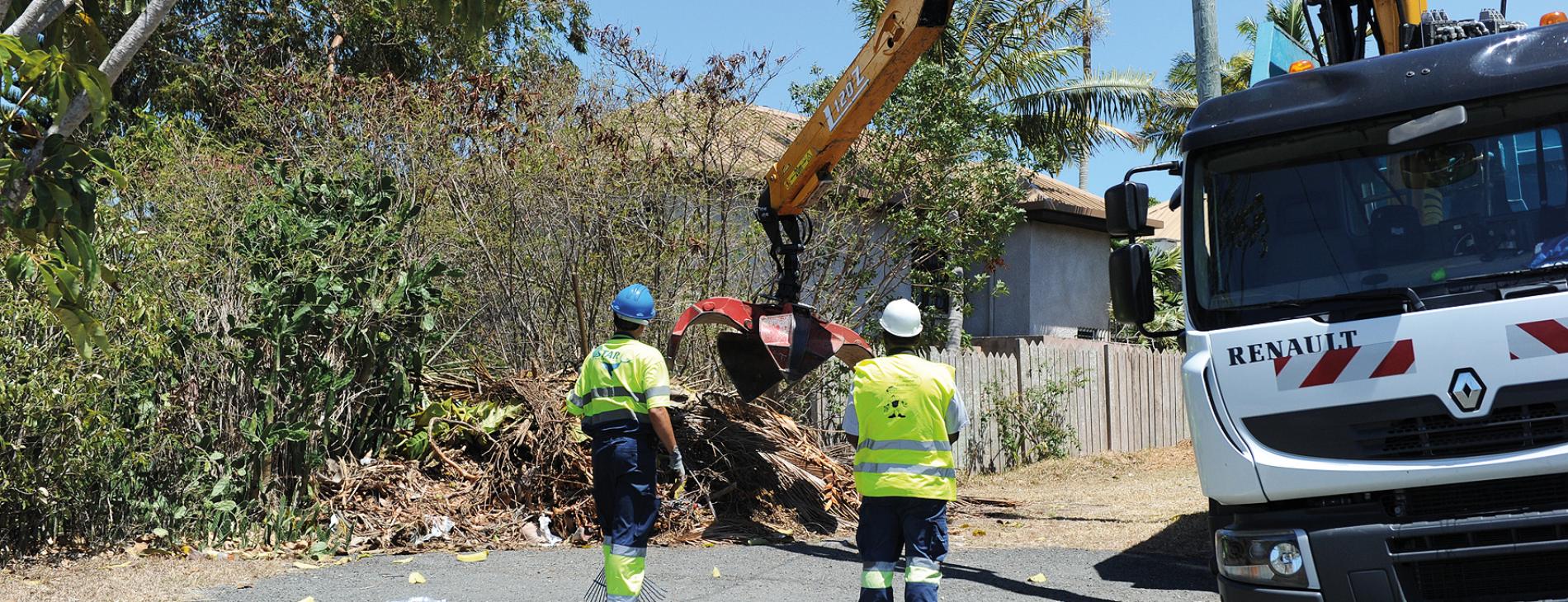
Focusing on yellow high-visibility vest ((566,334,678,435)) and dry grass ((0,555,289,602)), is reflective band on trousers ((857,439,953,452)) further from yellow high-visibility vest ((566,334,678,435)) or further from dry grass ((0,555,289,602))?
dry grass ((0,555,289,602))

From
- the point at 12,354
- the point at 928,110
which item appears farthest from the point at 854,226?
the point at 12,354

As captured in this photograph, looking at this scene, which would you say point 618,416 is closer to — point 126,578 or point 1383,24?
point 126,578

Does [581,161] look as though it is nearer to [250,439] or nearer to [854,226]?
[854,226]

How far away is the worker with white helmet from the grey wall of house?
1602 centimetres

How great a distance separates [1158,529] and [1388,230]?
18.3 ft

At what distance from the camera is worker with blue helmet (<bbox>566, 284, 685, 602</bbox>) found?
22.0 ft

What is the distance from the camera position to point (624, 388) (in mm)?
6867

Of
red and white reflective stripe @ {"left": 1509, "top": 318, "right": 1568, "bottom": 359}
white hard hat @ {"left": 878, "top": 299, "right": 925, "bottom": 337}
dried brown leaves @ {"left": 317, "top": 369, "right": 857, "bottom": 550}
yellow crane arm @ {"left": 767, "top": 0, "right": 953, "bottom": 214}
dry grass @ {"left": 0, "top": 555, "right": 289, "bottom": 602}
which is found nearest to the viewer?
red and white reflective stripe @ {"left": 1509, "top": 318, "right": 1568, "bottom": 359}

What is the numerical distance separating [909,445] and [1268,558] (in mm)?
1620

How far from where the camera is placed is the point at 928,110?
14.9 meters

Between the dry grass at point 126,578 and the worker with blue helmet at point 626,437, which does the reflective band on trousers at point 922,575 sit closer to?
the worker with blue helmet at point 626,437

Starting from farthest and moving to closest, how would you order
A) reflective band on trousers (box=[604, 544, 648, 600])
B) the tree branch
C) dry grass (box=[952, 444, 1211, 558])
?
1. dry grass (box=[952, 444, 1211, 558])
2. reflective band on trousers (box=[604, 544, 648, 600])
3. the tree branch

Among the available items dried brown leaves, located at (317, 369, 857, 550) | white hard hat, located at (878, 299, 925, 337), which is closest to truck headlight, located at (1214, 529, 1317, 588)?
white hard hat, located at (878, 299, 925, 337)

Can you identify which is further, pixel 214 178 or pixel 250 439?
pixel 214 178
